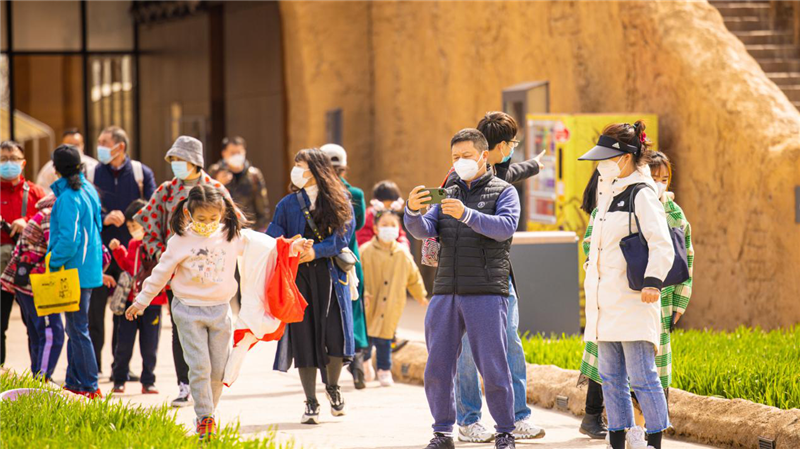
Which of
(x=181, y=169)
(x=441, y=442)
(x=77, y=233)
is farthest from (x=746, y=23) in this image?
(x=441, y=442)

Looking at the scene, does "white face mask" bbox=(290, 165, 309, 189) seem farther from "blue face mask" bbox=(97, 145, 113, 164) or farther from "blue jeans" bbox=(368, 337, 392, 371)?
"blue face mask" bbox=(97, 145, 113, 164)

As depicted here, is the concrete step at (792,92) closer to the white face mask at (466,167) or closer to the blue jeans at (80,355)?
the white face mask at (466,167)

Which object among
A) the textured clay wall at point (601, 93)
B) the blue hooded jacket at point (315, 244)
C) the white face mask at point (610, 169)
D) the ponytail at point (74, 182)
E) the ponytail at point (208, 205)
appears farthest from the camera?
the textured clay wall at point (601, 93)

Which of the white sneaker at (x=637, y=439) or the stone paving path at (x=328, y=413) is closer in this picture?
the white sneaker at (x=637, y=439)

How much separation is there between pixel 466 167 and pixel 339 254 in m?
1.59

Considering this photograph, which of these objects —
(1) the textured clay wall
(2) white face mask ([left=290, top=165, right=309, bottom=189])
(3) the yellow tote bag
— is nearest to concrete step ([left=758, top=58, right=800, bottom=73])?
(1) the textured clay wall

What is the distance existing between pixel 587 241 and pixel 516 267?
2.96 m

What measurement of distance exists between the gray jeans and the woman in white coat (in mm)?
1998

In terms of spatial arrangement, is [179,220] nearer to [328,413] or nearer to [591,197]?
[328,413]

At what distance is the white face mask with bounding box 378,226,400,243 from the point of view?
9.21 metres

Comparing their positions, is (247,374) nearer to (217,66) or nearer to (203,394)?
(203,394)

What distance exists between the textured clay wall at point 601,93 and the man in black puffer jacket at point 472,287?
475 centimetres

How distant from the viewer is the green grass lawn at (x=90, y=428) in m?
5.38

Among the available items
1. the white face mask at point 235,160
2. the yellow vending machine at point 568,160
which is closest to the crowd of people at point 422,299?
the yellow vending machine at point 568,160
